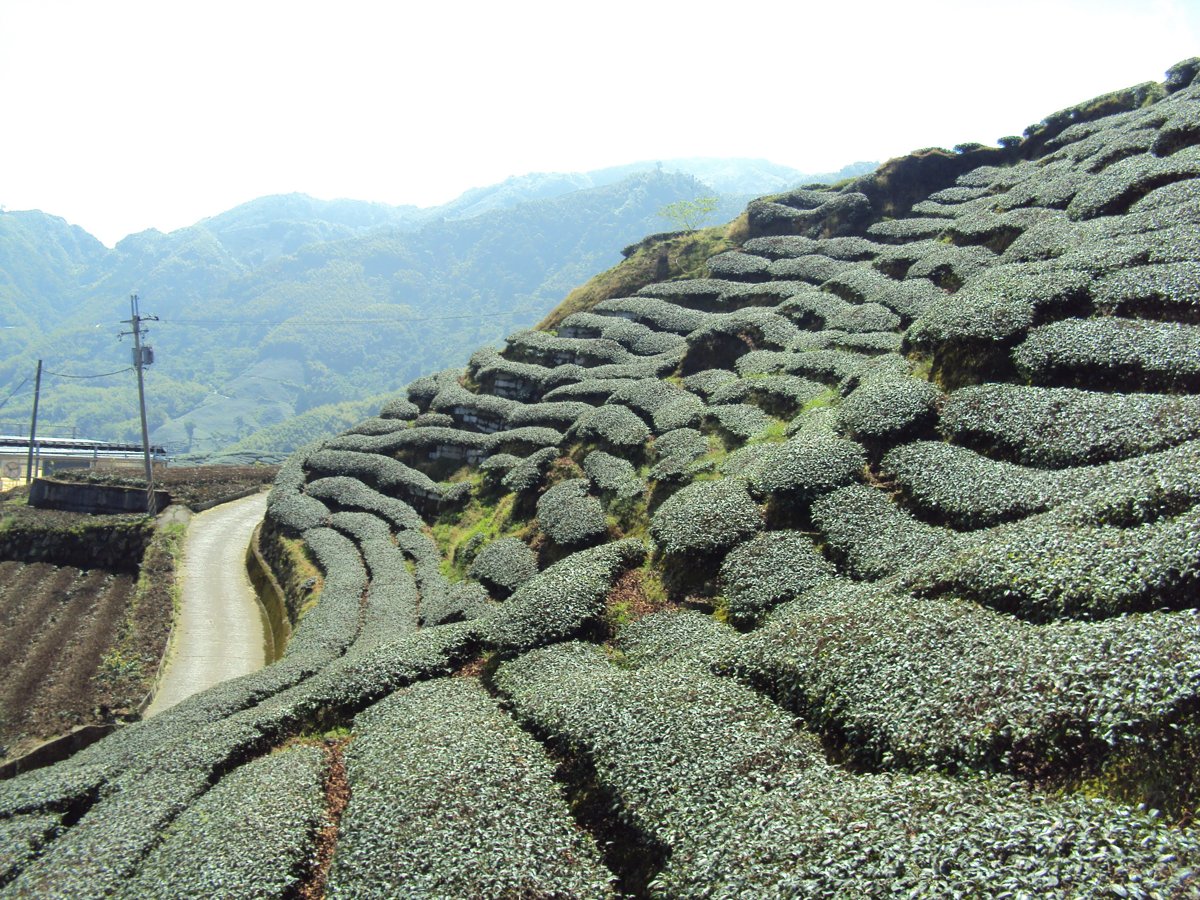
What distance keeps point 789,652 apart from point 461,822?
707cm

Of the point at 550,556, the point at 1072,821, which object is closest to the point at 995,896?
the point at 1072,821

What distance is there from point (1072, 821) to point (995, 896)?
146 centimetres

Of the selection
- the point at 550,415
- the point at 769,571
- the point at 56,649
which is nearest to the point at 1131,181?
the point at 769,571

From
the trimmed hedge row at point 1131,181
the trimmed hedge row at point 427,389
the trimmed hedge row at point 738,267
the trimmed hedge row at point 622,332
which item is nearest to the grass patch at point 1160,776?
the trimmed hedge row at point 1131,181

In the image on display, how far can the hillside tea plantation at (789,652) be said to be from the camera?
33.9 ft

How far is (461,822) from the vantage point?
13758 mm

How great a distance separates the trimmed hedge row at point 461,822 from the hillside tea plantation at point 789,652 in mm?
78

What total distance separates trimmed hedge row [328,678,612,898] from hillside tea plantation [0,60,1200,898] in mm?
78

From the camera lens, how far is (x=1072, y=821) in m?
8.94

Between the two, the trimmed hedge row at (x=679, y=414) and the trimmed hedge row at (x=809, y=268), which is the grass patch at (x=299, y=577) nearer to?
the trimmed hedge row at (x=679, y=414)

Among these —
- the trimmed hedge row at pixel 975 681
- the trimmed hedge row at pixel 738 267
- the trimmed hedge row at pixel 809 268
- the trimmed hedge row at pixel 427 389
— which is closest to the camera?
the trimmed hedge row at pixel 975 681

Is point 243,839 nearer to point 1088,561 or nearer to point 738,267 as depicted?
point 1088,561

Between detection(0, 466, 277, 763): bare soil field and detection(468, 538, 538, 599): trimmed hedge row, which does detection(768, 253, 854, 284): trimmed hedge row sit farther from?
detection(0, 466, 277, 763): bare soil field

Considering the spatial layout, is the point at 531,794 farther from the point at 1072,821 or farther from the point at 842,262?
the point at 842,262
